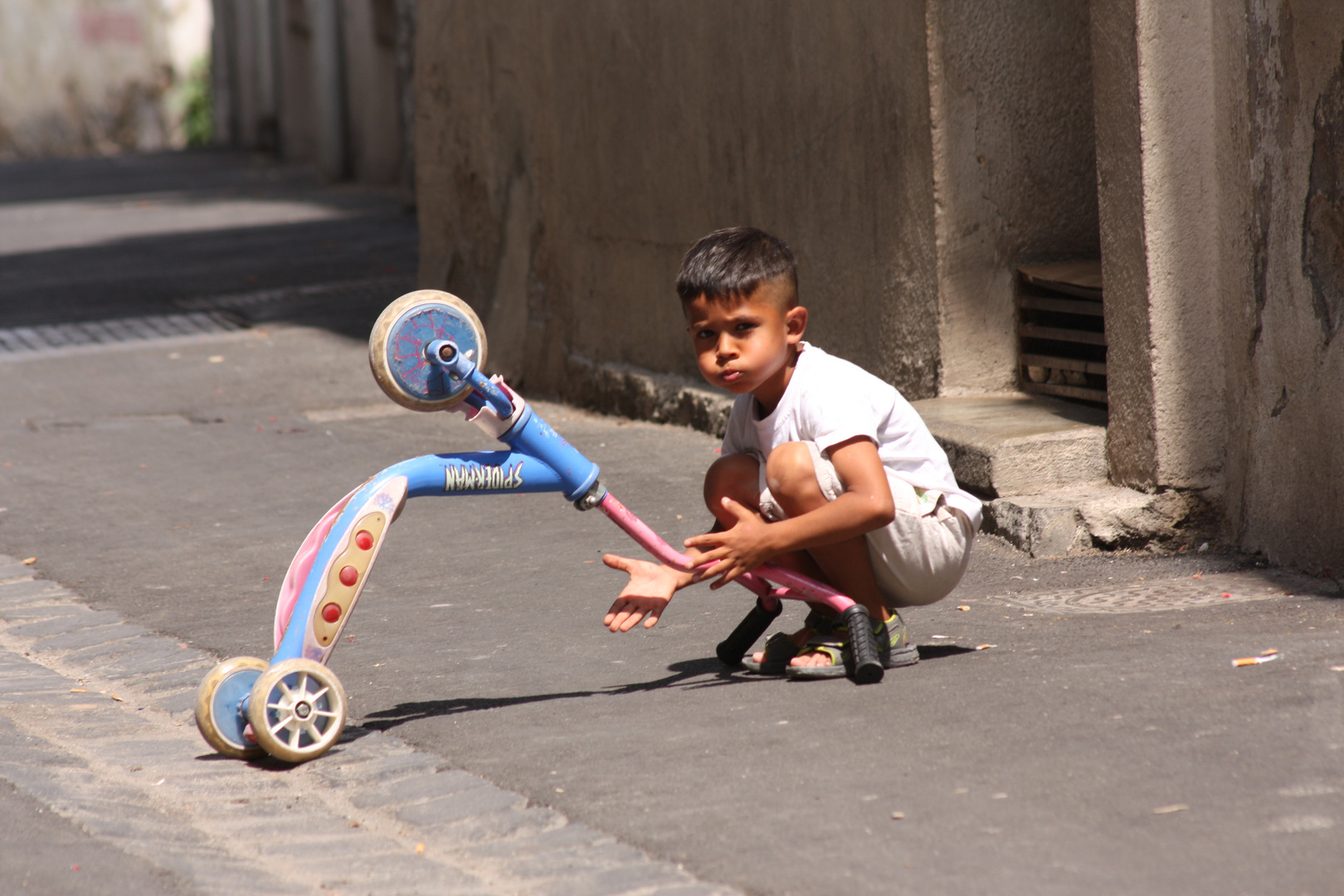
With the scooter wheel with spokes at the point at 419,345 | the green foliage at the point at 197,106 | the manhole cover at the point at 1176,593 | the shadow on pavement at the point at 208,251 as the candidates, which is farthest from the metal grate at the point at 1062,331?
the green foliage at the point at 197,106

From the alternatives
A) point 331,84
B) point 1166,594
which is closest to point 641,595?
point 1166,594

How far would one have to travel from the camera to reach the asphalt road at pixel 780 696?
2.66 meters

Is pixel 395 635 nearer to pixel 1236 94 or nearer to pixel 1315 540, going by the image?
pixel 1315 540

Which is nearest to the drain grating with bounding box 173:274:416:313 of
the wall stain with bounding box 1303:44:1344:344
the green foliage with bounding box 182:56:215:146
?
the wall stain with bounding box 1303:44:1344:344

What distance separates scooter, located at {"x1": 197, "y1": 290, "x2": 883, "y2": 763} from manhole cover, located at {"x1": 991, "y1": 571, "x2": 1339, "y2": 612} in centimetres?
141

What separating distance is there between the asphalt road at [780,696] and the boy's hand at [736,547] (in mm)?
330

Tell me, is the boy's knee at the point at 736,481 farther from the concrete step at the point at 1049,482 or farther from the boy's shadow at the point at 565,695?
the concrete step at the point at 1049,482

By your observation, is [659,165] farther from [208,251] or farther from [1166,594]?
[208,251]

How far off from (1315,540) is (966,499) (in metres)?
1.37

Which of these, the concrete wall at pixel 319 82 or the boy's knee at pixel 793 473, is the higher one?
the concrete wall at pixel 319 82

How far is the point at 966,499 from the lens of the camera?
3721 millimetres

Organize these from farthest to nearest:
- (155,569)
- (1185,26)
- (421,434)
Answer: (421,434) < (155,569) < (1185,26)

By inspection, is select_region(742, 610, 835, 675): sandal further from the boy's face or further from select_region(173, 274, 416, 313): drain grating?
select_region(173, 274, 416, 313): drain grating

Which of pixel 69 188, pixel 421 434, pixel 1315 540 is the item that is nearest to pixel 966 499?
pixel 1315 540
